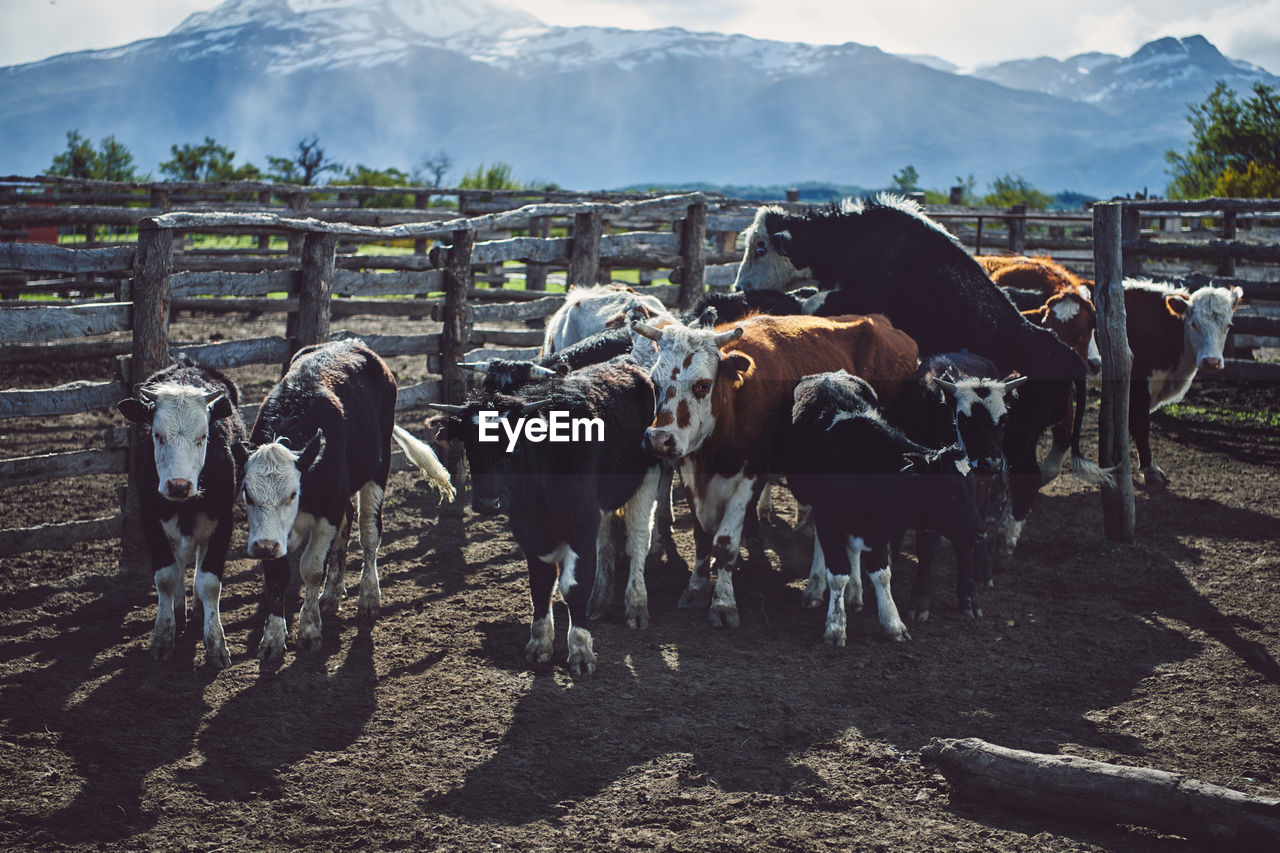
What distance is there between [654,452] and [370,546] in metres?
1.89

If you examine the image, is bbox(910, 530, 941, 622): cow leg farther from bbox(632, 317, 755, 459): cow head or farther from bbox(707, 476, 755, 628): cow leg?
bbox(632, 317, 755, 459): cow head

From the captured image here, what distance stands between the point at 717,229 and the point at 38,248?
8696 millimetres

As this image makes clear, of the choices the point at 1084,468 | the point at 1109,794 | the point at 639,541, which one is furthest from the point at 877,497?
the point at 1084,468

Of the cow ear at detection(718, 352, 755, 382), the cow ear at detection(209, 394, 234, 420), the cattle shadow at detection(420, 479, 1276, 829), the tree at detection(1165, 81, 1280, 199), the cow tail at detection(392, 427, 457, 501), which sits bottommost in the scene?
the cattle shadow at detection(420, 479, 1276, 829)

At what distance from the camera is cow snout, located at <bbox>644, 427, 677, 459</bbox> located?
5.53 metres

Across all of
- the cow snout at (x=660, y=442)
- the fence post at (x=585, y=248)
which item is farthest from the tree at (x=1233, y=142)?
the cow snout at (x=660, y=442)

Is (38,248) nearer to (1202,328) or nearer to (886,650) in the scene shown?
(886,650)

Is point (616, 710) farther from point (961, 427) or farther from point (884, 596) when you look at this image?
point (961, 427)

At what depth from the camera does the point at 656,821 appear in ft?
12.5

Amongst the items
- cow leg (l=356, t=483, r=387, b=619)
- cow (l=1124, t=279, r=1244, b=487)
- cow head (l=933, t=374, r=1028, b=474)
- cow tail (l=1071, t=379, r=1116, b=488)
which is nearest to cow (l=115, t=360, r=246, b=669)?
cow leg (l=356, t=483, r=387, b=619)

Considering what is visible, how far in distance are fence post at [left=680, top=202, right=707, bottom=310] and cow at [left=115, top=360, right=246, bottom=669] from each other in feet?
21.4

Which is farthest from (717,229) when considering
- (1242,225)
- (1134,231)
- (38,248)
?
(1242,225)

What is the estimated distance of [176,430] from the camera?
16.6 feet

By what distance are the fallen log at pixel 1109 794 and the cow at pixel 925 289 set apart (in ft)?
11.7
